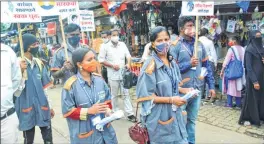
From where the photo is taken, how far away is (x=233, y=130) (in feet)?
18.0

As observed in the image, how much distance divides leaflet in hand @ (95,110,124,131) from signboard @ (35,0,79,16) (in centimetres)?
200

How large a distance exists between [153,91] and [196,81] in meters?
1.28

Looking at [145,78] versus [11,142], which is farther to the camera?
[145,78]

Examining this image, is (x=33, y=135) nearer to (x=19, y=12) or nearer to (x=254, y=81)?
(x=19, y=12)

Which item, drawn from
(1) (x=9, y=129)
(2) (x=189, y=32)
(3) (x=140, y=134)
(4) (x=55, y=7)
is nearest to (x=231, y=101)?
(2) (x=189, y=32)

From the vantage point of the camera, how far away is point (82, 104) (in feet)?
9.89

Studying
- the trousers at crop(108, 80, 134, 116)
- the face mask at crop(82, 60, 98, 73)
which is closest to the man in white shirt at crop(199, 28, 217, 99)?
the trousers at crop(108, 80, 134, 116)

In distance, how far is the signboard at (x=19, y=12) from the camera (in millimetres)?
3742

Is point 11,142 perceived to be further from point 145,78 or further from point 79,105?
point 145,78

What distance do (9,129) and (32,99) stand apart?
1.39m

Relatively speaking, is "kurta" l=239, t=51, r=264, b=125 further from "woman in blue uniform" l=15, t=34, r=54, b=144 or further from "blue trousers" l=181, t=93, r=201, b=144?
"woman in blue uniform" l=15, t=34, r=54, b=144

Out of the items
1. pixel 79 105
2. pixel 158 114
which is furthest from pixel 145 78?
pixel 79 105

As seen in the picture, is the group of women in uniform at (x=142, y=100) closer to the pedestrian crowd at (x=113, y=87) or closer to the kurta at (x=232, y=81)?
the pedestrian crowd at (x=113, y=87)

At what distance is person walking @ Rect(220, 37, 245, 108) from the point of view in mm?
6590
